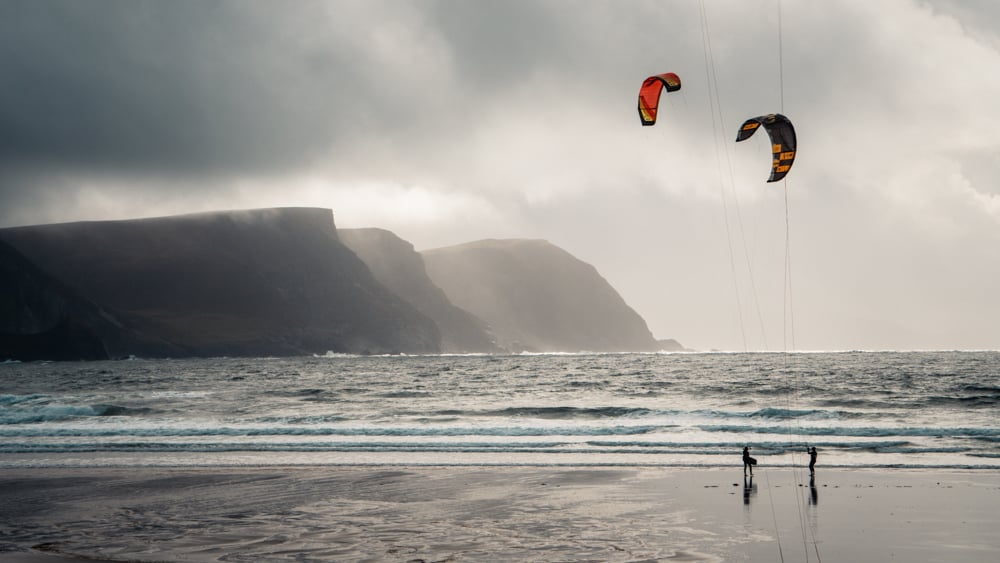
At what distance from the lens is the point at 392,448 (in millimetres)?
Result: 26797

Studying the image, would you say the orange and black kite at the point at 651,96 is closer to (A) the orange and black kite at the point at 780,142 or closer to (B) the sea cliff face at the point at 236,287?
(A) the orange and black kite at the point at 780,142

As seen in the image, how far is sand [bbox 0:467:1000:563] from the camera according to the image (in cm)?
1250

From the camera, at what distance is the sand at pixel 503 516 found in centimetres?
1250

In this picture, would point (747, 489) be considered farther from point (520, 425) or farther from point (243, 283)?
point (243, 283)

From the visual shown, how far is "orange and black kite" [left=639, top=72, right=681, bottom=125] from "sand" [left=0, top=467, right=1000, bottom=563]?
9.42 metres

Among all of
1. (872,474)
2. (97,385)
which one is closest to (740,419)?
(872,474)

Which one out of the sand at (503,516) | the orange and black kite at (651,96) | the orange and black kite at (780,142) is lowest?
the sand at (503,516)

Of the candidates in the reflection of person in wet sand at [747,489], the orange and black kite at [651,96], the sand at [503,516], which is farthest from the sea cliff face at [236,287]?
the reflection of person in wet sand at [747,489]

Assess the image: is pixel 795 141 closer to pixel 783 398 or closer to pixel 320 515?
pixel 320 515

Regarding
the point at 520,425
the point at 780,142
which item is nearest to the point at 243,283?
the point at 520,425

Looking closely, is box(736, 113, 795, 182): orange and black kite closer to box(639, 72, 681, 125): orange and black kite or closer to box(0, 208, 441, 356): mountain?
box(639, 72, 681, 125): orange and black kite

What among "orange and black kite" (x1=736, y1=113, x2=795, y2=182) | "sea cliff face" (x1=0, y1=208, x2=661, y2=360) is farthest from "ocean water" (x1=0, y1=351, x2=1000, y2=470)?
"sea cliff face" (x1=0, y1=208, x2=661, y2=360)

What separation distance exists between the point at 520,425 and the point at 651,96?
17.0 metres

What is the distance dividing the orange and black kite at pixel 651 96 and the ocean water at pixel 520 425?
9833 millimetres
